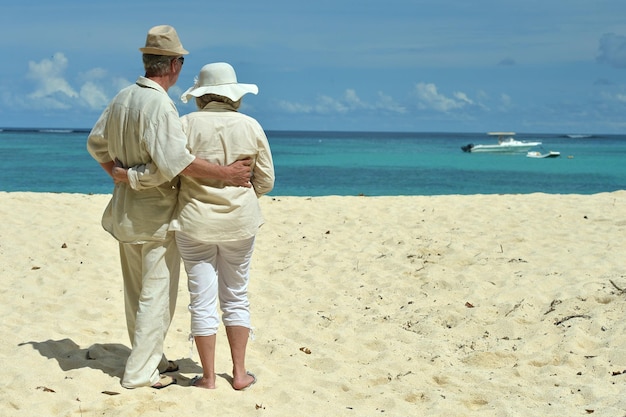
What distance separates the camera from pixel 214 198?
4438 millimetres

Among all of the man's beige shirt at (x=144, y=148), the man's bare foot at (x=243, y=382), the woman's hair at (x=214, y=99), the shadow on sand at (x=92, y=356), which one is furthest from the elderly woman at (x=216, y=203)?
the shadow on sand at (x=92, y=356)

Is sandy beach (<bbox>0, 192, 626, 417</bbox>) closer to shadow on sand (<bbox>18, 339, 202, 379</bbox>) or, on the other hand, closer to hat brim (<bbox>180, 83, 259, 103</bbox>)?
shadow on sand (<bbox>18, 339, 202, 379</bbox>)

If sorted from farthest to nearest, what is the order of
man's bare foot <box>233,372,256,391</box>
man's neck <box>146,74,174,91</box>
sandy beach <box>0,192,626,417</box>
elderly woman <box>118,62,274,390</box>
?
man's bare foot <box>233,372,256,391</box> → sandy beach <box>0,192,626,417</box> → man's neck <box>146,74,174,91</box> → elderly woman <box>118,62,274,390</box>

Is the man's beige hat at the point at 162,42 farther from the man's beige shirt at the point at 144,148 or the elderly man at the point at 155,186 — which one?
the man's beige shirt at the point at 144,148

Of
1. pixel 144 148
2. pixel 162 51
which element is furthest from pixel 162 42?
pixel 144 148

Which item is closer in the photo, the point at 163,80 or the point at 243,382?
the point at 163,80

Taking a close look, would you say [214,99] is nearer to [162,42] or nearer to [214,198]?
[162,42]

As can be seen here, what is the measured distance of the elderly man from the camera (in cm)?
435

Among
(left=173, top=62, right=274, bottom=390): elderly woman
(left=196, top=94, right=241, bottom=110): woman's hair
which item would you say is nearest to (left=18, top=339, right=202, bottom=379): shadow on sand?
(left=173, top=62, right=274, bottom=390): elderly woman

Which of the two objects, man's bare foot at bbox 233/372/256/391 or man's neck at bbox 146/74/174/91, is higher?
man's neck at bbox 146/74/174/91

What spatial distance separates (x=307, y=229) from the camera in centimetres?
1027

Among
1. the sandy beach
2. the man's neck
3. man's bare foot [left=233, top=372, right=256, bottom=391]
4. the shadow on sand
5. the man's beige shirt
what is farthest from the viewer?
the shadow on sand

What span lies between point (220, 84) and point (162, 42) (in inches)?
16.1

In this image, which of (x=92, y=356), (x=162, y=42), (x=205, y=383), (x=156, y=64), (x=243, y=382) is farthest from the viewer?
(x=92, y=356)
